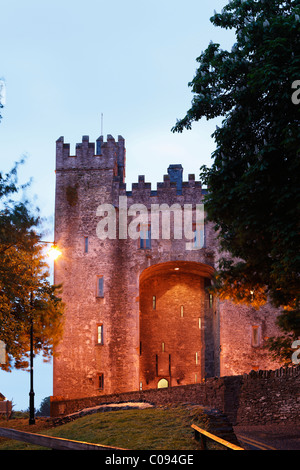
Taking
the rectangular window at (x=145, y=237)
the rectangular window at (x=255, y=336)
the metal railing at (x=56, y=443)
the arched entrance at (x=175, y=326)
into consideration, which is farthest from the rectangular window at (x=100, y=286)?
the metal railing at (x=56, y=443)

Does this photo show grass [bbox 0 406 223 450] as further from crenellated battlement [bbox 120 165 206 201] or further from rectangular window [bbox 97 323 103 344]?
crenellated battlement [bbox 120 165 206 201]

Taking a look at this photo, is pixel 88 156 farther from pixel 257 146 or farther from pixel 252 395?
pixel 257 146

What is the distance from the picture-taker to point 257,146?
1780cm

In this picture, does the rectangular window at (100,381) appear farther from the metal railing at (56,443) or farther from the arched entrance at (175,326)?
the metal railing at (56,443)

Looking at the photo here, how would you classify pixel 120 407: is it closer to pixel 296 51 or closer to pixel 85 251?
pixel 296 51

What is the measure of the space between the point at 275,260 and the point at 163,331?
30.3 m

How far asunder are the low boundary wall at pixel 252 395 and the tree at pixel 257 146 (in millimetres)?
4033

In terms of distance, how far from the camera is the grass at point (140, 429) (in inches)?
633

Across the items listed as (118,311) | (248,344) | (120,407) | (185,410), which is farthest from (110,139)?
(185,410)

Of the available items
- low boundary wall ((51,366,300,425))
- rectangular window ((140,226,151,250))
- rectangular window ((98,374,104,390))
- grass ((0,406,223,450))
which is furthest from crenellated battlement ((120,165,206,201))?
grass ((0,406,223,450))

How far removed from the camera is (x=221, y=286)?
65.3 feet

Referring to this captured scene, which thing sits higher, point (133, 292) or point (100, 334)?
point (133, 292)

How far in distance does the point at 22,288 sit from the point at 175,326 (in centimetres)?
2307

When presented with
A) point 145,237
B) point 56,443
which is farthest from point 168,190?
point 56,443
